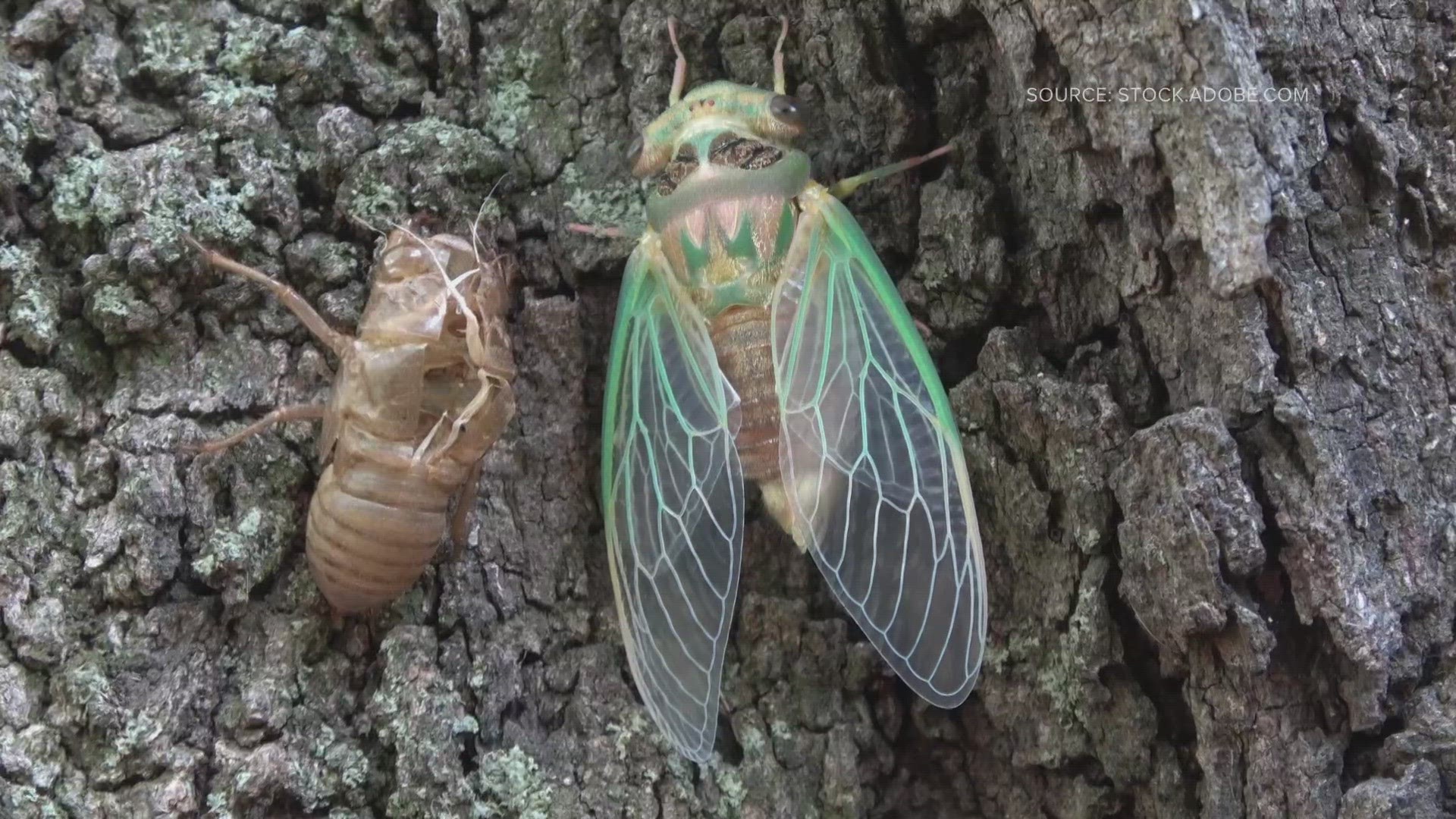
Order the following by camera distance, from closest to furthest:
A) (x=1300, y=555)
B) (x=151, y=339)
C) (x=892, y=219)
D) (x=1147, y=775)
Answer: (x=1300, y=555) < (x=1147, y=775) < (x=151, y=339) < (x=892, y=219)

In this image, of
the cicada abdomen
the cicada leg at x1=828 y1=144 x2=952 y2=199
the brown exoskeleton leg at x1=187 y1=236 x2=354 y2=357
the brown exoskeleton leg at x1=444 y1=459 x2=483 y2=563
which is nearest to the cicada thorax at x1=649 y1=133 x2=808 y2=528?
the cicada leg at x1=828 y1=144 x2=952 y2=199

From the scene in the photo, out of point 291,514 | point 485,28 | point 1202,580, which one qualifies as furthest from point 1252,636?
point 485,28

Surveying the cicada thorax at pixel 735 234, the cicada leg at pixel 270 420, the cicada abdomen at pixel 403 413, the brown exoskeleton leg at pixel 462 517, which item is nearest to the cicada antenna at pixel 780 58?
the cicada thorax at pixel 735 234

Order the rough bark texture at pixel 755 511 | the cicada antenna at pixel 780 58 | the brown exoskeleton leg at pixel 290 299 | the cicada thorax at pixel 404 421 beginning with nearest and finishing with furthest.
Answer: the rough bark texture at pixel 755 511
the cicada thorax at pixel 404 421
the brown exoskeleton leg at pixel 290 299
the cicada antenna at pixel 780 58

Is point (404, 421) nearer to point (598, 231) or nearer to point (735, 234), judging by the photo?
point (598, 231)

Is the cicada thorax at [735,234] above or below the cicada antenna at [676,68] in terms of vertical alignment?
below

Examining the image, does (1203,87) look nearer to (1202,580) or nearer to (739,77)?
(1202,580)

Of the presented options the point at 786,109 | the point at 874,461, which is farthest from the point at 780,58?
the point at 874,461

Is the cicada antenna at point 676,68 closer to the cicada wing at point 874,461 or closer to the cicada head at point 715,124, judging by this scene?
the cicada head at point 715,124
